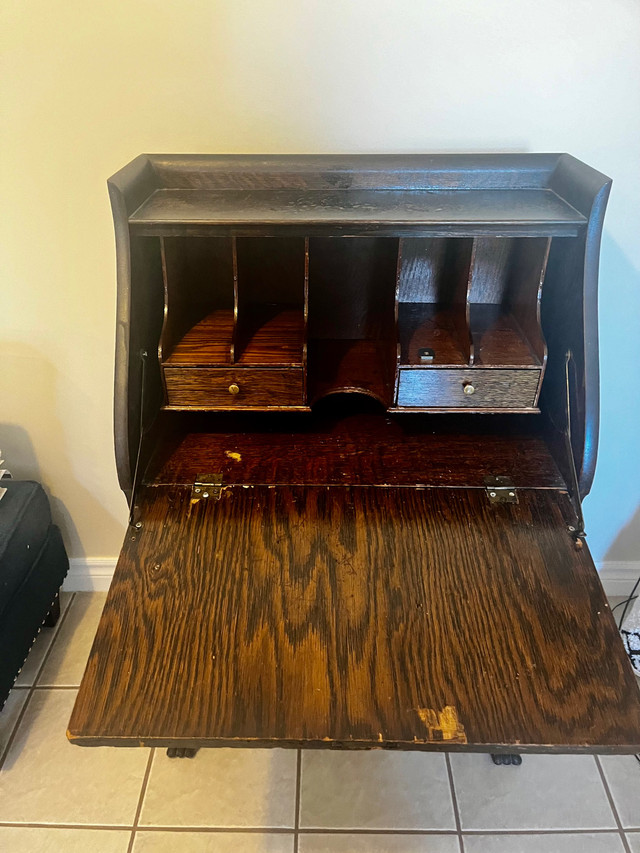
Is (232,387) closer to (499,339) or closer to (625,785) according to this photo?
(499,339)

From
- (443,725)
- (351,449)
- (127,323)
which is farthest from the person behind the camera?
(351,449)

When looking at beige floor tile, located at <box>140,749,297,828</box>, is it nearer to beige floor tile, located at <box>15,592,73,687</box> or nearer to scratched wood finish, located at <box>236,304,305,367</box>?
beige floor tile, located at <box>15,592,73,687</box>

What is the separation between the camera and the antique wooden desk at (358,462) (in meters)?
0.80

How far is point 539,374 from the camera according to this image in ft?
3.14

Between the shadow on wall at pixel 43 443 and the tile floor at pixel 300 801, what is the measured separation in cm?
53

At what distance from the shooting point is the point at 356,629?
864mm

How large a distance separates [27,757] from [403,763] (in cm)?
95

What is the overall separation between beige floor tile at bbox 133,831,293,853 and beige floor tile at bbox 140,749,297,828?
2 cm

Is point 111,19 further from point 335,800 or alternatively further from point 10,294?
point 335,800

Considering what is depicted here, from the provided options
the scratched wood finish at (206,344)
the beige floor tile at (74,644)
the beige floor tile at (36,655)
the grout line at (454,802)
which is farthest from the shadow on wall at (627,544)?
the beige floor tile at (36,655)

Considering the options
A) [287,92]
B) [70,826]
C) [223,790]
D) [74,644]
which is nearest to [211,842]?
[223,790]

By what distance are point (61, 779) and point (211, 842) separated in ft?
1.35

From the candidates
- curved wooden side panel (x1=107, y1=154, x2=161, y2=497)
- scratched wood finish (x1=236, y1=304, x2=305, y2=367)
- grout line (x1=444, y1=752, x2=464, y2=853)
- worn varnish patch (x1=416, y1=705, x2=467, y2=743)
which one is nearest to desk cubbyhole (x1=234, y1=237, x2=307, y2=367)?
scratched wood finish (x1=236, y1=304, x2=305, y2=367)

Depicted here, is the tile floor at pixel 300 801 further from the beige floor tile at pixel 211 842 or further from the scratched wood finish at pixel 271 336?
the scratched wood finish at pixel 271 336
